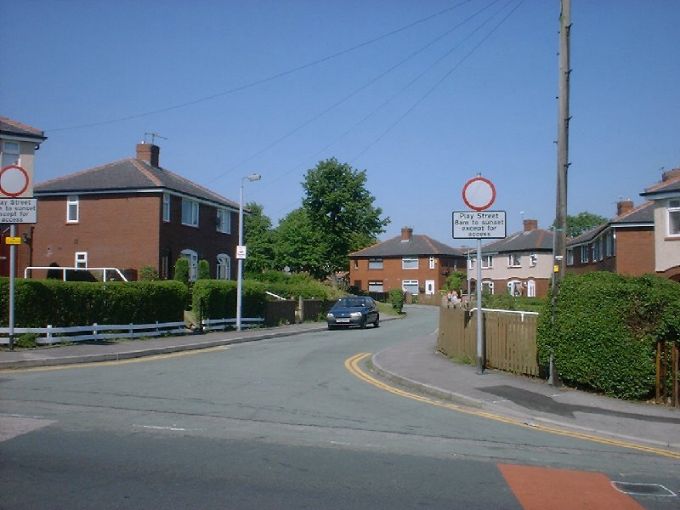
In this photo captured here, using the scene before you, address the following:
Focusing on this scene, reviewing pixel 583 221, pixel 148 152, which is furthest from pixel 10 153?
pixel 583 221

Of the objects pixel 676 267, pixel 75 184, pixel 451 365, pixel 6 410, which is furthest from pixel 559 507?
pixel 75 184

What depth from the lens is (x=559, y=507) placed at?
19.9 feet

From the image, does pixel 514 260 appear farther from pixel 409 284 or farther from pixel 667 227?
pixel 667 227

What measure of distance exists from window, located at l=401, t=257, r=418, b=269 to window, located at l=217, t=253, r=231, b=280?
41.3 m

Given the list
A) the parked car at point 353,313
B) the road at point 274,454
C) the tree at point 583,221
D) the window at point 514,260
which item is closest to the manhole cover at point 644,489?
the road at point 274,454

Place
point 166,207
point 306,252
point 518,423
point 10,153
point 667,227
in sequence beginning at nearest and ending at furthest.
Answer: point 518,423 < point 10,153 < point 667,227 < point 166,207 < point 306,252

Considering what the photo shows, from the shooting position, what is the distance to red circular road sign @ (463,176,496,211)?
1408 centimetres

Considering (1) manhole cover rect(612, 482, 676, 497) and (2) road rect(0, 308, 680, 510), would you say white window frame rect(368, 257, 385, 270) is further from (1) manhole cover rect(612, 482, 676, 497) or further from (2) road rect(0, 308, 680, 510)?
(1) manhole cover rect(612, 482, 676, 497)

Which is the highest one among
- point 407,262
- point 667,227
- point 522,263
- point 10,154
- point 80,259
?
point 10,154

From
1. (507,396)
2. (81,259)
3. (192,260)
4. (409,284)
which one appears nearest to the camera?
(507,396)

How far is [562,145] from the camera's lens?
1368 centimetres

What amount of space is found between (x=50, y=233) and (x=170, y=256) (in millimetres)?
6432

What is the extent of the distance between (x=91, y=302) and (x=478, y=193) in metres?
12.1

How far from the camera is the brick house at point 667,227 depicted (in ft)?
103
